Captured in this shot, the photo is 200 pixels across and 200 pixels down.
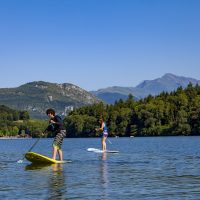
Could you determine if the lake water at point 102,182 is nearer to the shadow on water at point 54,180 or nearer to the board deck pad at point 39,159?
the shadow on water at point 54,180

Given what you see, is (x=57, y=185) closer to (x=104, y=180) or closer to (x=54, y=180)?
(x=54, y=180)

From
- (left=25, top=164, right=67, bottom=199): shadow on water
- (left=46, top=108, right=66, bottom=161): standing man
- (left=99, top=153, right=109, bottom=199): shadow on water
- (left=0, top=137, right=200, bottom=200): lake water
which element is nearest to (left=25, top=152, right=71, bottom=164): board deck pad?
(left=25, top=164, right=67, bottom=199): shadow on water

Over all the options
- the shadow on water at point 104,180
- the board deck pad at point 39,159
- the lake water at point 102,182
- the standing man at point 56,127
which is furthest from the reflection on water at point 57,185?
the board deck pad at point 39,159

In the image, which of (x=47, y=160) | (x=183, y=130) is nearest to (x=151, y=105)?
(x=183, y=130)

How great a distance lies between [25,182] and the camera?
70.0ft

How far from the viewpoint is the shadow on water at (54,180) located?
17.7m

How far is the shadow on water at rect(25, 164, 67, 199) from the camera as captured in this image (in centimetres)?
1767

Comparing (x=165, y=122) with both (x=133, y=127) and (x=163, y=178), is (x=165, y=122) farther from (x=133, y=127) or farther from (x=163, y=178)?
(x=163, y=178)

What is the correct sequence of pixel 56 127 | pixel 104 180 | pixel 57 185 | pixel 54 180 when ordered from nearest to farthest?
pixel 57 185 → pixel 104 180 → pixel 54 180 → pixel 56 127

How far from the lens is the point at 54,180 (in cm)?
2177

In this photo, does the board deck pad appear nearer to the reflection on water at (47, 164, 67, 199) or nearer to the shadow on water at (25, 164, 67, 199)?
the shadow on water at (25, 164, 67, 199)

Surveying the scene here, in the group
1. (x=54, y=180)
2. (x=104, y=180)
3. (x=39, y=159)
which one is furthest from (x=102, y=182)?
(x=39, y=159)

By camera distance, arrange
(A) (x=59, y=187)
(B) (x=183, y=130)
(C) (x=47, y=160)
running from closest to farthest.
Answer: (A) (x=59, y=187), (C) (x=47, y=160), (B) (x=183, y=130)

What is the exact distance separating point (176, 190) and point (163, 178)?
3596mm
